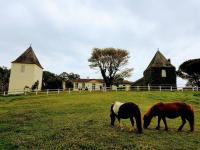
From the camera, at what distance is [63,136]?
1412 cm

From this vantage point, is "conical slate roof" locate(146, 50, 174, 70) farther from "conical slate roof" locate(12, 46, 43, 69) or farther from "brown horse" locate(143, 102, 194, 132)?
"brown horse" locate(143, 102, 194, 132)

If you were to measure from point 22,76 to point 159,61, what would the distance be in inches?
1189

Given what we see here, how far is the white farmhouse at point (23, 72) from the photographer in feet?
217

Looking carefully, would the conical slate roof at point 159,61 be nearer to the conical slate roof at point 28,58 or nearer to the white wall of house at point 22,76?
the white wall of house at point 22,76

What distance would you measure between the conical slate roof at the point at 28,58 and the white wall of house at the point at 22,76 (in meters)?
1.00

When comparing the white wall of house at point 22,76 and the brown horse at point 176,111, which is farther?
the white wall of house at point 22,76

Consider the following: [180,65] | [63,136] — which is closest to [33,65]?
[180,65]

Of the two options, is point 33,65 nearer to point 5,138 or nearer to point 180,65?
point 180,65

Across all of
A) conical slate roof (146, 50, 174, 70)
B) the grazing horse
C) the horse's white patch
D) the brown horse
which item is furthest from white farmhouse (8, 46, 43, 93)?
the brown horse

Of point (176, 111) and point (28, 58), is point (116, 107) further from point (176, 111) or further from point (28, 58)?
point (28, 58)

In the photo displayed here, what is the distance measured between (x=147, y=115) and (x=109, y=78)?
62.5 metres

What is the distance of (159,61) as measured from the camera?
2630 inches

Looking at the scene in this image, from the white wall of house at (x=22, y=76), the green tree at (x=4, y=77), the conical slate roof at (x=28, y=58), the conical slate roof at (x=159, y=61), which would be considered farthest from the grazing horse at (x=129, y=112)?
the green tree at (x=4, y=77)

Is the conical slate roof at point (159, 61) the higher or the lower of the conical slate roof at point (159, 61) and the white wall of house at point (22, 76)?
the higher
